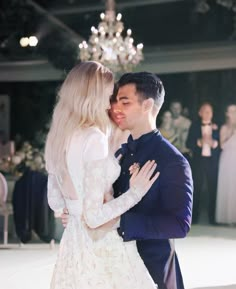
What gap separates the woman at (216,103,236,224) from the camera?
26.0 feet

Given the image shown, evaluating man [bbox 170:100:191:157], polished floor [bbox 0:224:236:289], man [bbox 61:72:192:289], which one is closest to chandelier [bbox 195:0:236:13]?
man [bbox 170:100:191:157]

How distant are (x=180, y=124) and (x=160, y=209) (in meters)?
6.56

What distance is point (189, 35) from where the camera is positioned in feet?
29.2

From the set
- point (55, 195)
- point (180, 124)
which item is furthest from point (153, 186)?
point (180, 124)

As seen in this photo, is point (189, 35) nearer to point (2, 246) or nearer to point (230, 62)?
point (230, 62)

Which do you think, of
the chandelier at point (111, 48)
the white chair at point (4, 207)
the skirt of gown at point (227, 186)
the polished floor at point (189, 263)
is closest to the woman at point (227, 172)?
the skirt of gown at point (227, 186)

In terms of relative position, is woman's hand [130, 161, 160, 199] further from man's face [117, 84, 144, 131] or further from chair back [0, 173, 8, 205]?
chair back [0, 173, 8, 205]

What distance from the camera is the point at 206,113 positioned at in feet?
26.4

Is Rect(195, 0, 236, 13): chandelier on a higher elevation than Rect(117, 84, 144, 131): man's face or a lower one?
higher

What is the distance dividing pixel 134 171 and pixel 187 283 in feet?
9.44

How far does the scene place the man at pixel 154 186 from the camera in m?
1.74

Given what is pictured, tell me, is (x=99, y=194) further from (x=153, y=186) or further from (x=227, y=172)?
(x=227, y=172)

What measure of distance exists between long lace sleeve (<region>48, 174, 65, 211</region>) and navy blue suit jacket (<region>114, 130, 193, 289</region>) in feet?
0.80

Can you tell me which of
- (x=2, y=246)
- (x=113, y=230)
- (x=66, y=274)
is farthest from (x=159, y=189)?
(x=2, y=246)
